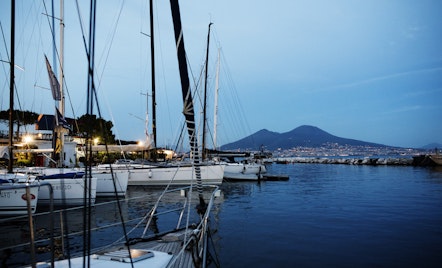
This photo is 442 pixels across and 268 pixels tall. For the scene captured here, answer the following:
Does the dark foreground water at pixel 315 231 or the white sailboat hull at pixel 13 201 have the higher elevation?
the white sailboat hull at pixel 13 201

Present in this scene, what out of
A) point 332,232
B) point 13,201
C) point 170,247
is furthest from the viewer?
point 13,201

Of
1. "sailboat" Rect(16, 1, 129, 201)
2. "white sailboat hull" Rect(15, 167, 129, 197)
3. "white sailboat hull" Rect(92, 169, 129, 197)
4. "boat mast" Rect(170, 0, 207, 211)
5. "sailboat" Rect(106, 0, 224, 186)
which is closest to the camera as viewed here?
"boat mast" Rect(170, 0, 207, 211)

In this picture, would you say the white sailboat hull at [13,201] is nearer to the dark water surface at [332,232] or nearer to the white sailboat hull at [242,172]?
the dark water surface at [332,232]

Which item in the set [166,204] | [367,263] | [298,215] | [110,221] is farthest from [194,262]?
[166,204]

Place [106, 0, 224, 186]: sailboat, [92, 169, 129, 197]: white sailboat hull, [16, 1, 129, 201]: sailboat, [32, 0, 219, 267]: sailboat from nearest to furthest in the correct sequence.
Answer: [32, 0, 219, 267]: sailboat < [16, 1, 129, 201]: sailboat < [92, 169, 129, 197]: white sailboat hull < [106, 0, 224, 186]: sailboat

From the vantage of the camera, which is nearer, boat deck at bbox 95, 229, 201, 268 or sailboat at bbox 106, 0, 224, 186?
boat deck at bbox 95, 229, 201, 268

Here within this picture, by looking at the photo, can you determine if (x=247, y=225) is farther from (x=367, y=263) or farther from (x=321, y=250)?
(x=367, y=263)

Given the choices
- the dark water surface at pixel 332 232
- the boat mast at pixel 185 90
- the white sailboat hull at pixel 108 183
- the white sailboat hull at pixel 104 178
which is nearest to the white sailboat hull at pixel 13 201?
the white sailboat hull at pixel 104 178

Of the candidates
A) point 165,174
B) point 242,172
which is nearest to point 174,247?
point 165,174

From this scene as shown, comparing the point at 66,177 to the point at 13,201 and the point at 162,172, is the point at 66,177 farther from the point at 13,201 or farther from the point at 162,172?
the point at 162,172

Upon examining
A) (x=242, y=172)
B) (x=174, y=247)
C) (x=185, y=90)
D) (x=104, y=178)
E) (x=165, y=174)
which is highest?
(x=185, y=90)

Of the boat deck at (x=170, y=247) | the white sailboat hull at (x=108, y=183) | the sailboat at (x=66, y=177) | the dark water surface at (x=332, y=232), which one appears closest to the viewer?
the boat deck at (x=170, y=247)

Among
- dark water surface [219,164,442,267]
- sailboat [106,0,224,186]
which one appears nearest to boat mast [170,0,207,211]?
dark water surface [219,164,442,267]

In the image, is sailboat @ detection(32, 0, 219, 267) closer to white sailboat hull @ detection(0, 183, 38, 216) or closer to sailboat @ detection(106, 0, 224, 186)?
white sailboat hull @ detection(0, 183, 38, 216)
